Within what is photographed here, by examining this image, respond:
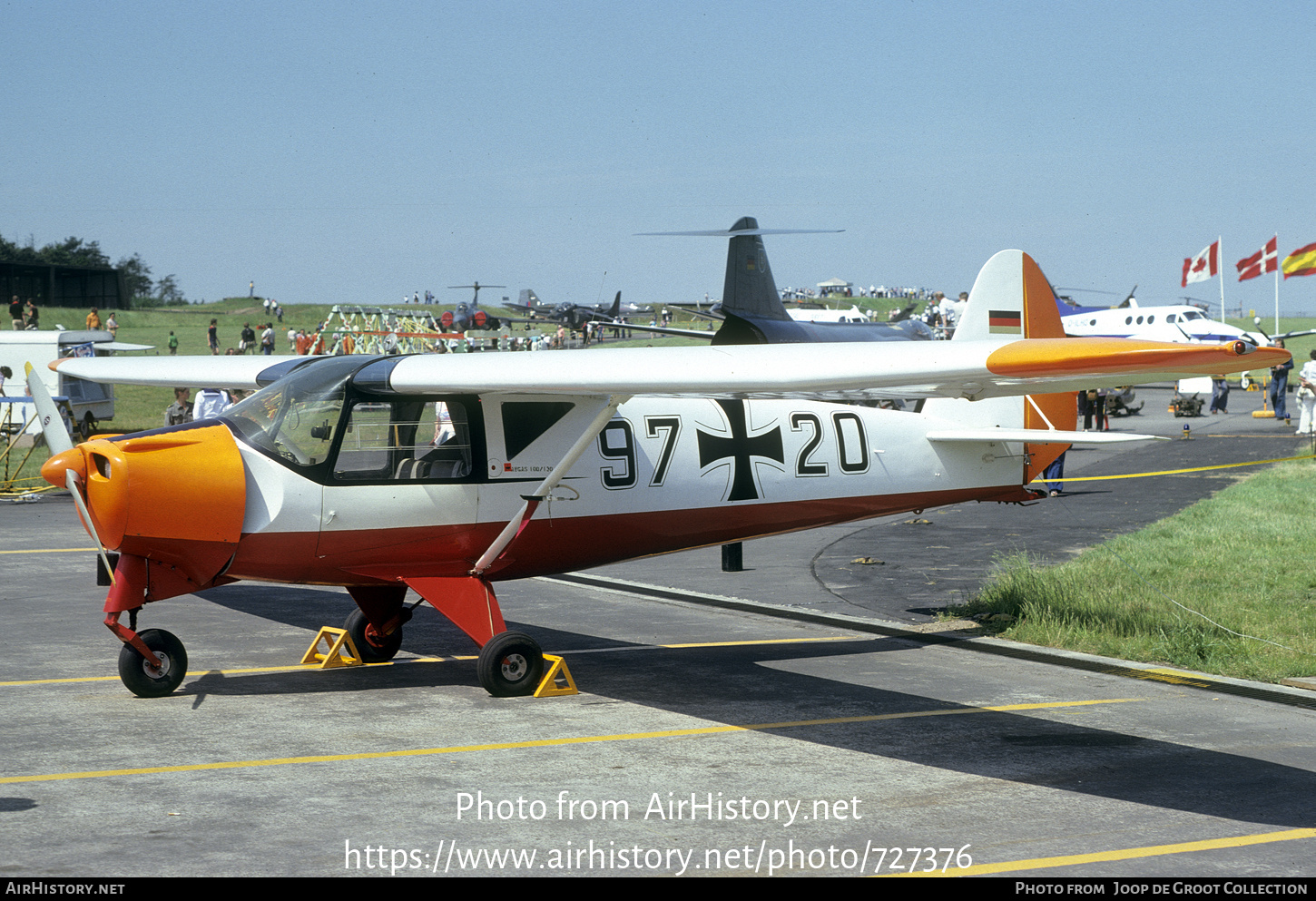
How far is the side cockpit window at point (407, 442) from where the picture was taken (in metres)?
8.98

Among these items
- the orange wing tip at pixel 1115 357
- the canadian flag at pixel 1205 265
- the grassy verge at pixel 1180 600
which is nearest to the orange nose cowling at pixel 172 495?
the orange wing tip at pixel 1115 357

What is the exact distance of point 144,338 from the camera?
63.4 metres

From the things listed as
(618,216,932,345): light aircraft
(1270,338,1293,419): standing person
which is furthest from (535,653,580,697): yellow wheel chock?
(1270,338,1293,419): standing person

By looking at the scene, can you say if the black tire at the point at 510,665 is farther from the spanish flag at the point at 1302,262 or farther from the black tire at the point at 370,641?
the spanish flag at the point at 1302,262

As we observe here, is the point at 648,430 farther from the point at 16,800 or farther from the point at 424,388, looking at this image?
the point at 16,800

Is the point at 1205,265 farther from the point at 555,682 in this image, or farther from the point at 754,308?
the point at 555,682

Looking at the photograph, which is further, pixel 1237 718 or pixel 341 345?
pixel 341 345

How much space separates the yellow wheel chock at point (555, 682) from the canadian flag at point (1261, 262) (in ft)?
196

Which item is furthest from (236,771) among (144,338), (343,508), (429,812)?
(144,338)

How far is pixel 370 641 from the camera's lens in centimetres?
1018

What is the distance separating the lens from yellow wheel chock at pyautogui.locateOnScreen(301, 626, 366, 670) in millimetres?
10086

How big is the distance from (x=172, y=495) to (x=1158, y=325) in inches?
1934

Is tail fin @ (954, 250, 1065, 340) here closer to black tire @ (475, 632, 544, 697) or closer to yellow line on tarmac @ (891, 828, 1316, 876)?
black tire @ (475, 632, 544, 697)
